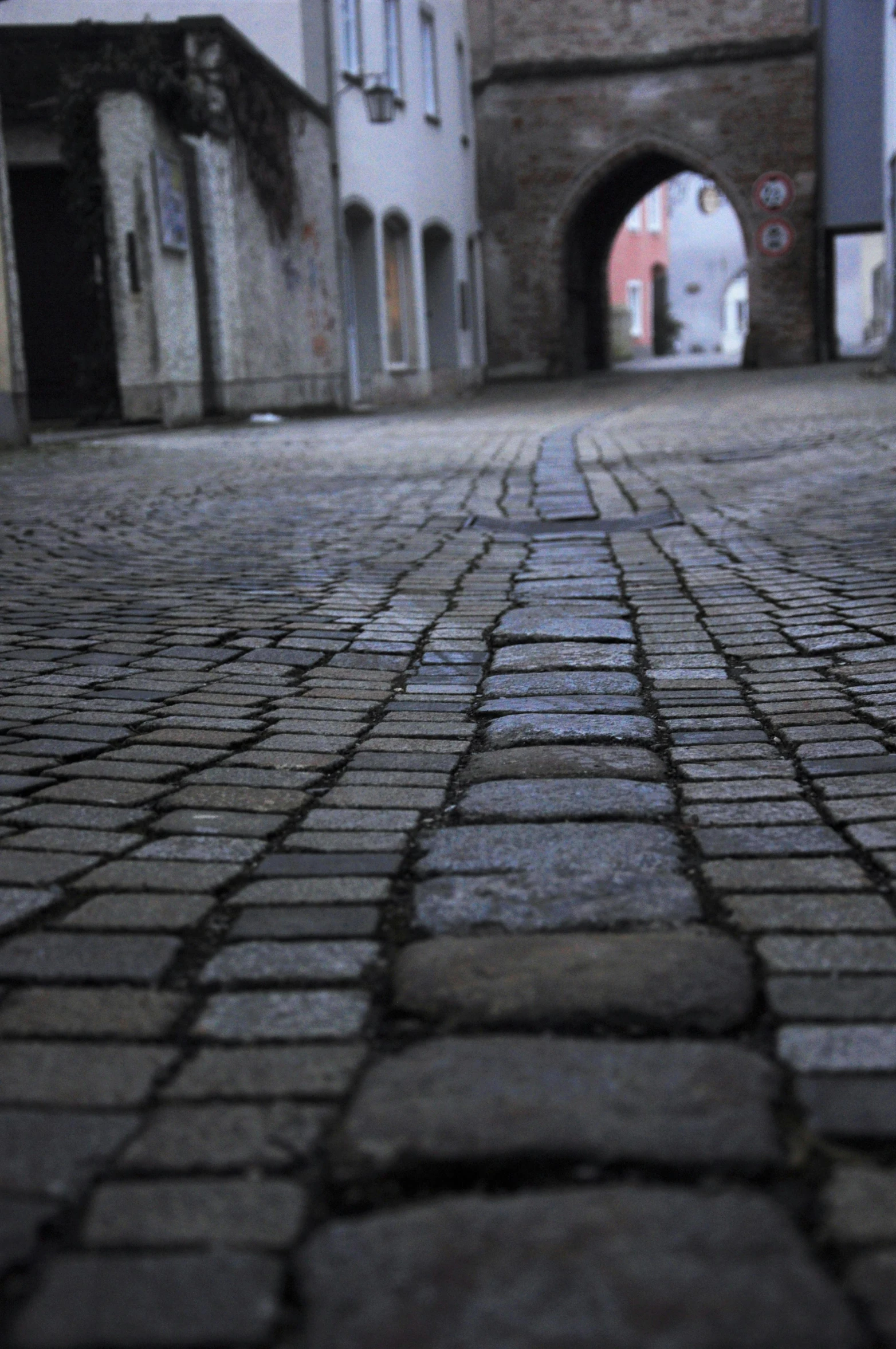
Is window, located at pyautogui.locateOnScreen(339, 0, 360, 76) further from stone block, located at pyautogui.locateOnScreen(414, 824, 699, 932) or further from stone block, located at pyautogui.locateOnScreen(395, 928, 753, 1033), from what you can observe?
stone block, located at pyautogui.locateOnScreen(395, 928, 753, 1033)

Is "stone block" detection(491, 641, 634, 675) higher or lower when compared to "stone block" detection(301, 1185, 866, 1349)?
lower

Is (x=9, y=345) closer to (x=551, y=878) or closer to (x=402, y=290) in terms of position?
(x=402, y=290)

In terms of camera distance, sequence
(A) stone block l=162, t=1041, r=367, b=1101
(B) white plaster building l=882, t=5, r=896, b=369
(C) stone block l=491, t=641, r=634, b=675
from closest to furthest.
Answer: (A) stone block l=162, t=1041, r=367, b=1101 < (C) stone block l=491, t=641, r=634, b=675 < (B) white plaster building l=882, t=5, r=896, b=369

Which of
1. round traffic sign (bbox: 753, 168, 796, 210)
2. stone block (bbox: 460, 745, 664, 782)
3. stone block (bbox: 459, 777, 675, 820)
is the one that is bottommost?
stone block (bbox: 460, 745, 664, 782)

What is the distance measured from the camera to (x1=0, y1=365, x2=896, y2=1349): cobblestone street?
4.15ft

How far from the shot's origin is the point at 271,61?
19047mm

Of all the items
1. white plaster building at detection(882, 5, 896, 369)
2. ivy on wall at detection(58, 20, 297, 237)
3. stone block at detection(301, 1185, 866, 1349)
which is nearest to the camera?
stone block at detection(301, 1185, 866, 1349)

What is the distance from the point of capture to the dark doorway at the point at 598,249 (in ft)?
93.2

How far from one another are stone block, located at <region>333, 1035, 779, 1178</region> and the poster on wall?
51.0 ft

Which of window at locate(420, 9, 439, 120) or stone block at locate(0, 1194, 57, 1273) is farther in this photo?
window at locate(420, 9, 439, 120)

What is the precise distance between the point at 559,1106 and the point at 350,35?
22.1m

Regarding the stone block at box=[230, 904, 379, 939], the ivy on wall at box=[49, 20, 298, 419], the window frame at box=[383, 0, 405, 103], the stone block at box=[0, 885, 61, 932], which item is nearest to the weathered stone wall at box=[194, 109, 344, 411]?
the ivy on wall at box=[49, 20, 298, 419]

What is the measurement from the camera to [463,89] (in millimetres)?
26469

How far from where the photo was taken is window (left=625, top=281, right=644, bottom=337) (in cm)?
4419
